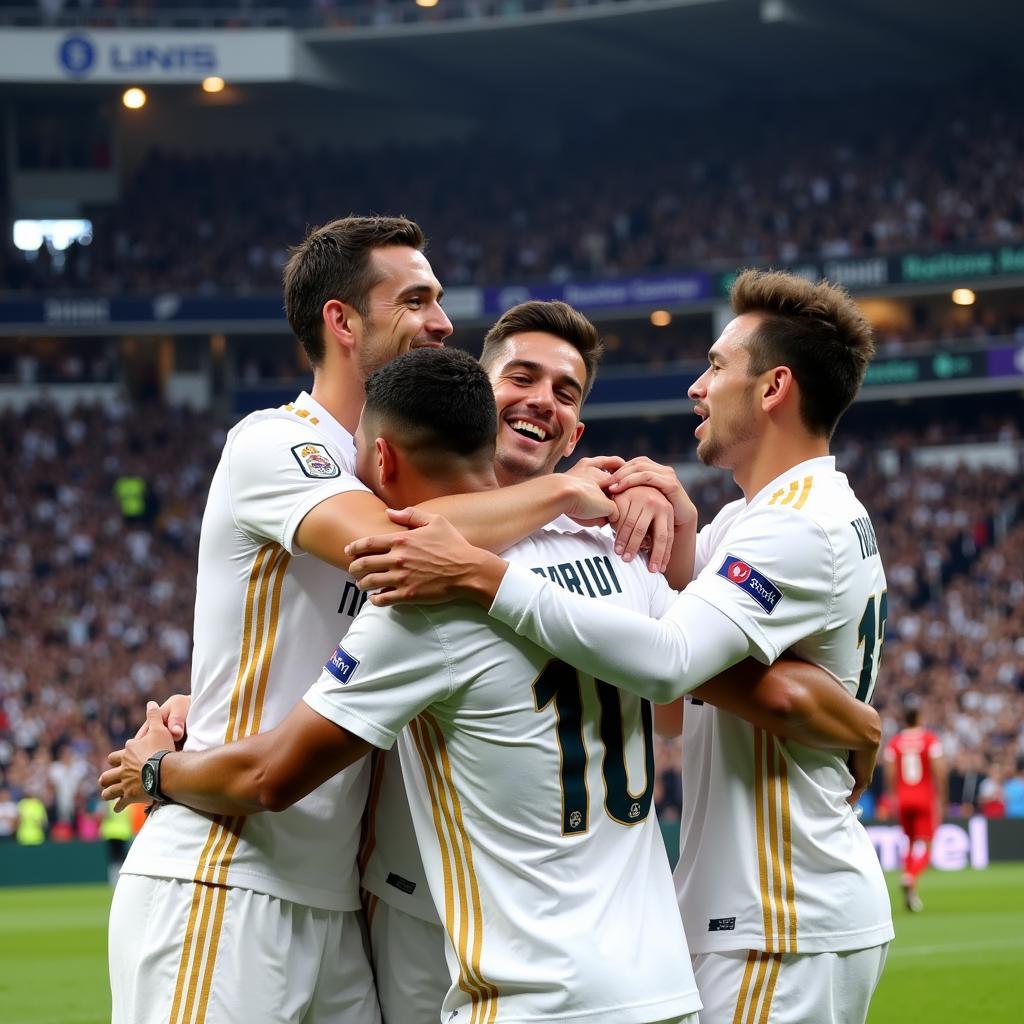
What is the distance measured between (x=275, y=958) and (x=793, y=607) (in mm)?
1517

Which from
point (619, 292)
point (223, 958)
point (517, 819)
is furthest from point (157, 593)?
point (517, 819)

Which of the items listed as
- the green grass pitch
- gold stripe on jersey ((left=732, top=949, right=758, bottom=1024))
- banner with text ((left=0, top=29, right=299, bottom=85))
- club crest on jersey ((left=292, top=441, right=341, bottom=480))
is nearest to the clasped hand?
club crest on jersey ((left=292, top=441, right=341, bottom=480))

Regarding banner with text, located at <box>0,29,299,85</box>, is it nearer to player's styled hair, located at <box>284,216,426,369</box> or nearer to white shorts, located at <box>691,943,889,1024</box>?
player's styled hair, located at <box>284,216,426,369</box>

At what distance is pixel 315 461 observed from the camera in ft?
13.3

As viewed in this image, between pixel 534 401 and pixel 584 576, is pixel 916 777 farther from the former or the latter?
pixel 584 576

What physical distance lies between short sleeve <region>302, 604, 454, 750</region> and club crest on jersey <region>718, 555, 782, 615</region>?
30.1 inches

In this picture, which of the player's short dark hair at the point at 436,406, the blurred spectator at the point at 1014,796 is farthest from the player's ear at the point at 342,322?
the blurred spectator at the point at 1014,796

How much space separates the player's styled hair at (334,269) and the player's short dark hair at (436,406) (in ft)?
2.77

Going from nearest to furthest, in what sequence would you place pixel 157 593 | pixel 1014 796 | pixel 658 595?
pixel 658 595
pixel 1014 796
pixel 157 593

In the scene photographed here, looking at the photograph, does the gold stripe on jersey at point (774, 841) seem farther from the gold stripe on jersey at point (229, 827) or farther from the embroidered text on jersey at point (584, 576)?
the gold stripe on jersey at point (229, 827)

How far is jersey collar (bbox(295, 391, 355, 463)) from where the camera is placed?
4.34 m

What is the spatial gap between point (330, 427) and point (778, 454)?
1.17m

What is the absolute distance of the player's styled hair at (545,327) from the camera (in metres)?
4.71

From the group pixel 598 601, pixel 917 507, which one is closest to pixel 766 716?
pixel 598 601
